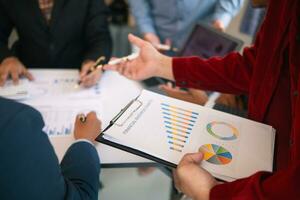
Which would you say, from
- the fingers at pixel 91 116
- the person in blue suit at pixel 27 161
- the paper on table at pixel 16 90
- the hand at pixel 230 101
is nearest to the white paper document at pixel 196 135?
the person in blue suit at pixel 27 161

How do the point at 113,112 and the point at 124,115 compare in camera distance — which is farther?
the point at 113,112

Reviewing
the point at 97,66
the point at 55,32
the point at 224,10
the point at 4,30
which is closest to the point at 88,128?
the point at 97,66

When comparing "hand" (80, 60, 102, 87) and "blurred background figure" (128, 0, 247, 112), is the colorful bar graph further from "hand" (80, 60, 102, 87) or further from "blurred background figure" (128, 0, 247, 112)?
"blurred background figure" (128, 0, 247, 112)

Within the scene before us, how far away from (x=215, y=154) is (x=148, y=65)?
0.42 m

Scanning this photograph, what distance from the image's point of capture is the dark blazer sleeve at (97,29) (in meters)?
1.52

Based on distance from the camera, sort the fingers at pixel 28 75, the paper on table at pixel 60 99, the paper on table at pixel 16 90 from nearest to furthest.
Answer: the paper on table at pixel 60 99 → the paper on table at pixel 16 90 → the fingers at pixel 28 75

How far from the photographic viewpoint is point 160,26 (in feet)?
6.06

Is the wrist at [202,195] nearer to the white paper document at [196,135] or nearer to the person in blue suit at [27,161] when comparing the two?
the white paper document at [196,135]

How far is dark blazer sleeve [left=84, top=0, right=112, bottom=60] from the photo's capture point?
1.52 m

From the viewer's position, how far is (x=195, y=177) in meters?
0.64

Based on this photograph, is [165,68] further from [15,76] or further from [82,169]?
[15,76]

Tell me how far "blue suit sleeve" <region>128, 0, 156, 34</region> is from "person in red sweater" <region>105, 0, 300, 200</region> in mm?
755

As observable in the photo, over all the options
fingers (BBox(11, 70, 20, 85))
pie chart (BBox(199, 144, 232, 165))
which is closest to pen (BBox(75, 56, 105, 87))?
fingers (BBox(11, 70, 20, 85))

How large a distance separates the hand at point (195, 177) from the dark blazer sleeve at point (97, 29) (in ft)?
3.09
